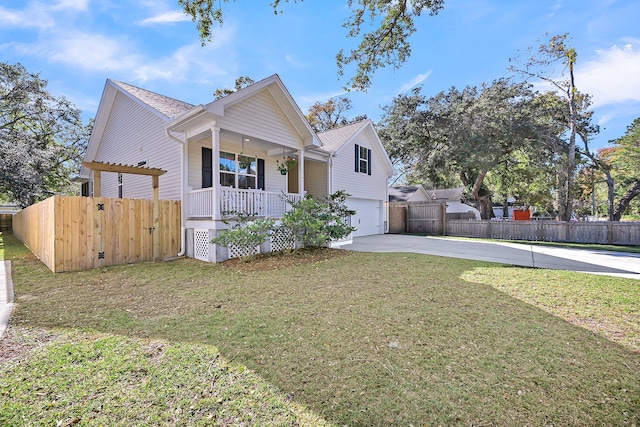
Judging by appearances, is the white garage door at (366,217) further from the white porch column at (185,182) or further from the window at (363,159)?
the white porch column at (185,182)

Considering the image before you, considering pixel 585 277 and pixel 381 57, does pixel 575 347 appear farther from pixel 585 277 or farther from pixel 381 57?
pixel 381 57

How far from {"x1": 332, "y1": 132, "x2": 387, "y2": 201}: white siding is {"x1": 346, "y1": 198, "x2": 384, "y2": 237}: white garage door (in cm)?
37

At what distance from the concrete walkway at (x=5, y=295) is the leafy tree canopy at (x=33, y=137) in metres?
9.75

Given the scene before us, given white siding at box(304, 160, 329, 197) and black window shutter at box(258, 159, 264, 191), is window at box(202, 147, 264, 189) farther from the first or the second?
white siding at box(304, 160, 329, 197)

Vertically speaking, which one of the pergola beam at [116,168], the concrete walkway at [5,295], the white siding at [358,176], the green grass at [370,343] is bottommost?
the green grass at [370,343]

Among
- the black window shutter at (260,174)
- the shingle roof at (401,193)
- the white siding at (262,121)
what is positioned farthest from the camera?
the shingle roof at (401,193)

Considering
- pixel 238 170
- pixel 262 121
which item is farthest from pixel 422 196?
pixel 262 121

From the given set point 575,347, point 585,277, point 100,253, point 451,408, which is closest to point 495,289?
point 575,347

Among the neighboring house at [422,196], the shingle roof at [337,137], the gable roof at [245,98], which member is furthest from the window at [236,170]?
the neighboring house at [422,196]

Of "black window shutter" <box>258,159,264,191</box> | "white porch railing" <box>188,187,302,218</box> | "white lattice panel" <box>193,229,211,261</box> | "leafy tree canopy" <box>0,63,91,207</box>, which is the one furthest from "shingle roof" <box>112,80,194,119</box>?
"leafy tree canopy" <box>0,63,91,207</box>

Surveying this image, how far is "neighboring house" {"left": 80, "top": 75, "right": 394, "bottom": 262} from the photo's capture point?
8062 mm

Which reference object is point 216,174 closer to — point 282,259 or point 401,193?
point 282,259

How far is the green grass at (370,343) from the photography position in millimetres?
2059

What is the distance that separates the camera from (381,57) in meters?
8.25
